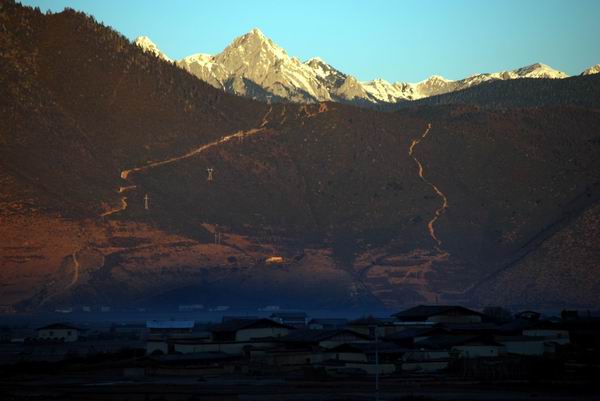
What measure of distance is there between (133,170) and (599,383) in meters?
131

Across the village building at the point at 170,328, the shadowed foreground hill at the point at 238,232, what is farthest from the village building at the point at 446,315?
the shadowed foreground hill at the point at 238,232

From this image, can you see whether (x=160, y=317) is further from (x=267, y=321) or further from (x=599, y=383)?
(x=599, y=383)

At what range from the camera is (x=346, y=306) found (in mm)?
167875

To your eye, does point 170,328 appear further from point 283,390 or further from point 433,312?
point 283,390

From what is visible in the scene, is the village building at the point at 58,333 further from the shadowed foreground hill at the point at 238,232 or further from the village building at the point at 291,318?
the shadowed foreground hill at the point at 238,232

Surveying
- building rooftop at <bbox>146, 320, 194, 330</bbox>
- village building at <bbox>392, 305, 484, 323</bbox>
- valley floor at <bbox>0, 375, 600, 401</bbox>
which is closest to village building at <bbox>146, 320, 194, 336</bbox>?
building rooftop at <bbox>146, 320, 194, 330</bbox>

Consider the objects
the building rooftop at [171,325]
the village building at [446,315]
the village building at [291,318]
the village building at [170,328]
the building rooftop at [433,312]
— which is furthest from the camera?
the village building at [291,318]

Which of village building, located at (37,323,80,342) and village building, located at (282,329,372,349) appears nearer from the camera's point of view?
village building, located at (282,329,372,349)

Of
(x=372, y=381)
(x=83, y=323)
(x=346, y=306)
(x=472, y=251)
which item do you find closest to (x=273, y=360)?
(x=372, y=381)

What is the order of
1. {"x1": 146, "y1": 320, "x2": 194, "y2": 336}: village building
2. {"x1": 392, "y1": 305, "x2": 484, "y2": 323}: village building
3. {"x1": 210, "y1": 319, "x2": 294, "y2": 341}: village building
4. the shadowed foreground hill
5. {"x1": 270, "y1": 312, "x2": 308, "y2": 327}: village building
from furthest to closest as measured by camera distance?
the shadowed foreground hill, {"x1": 270, "y1": 312, "x2": 308, "y2": 327}: village building, {"x1": 146, "y1": 320, "x2": 194, "y2": 336}: village building, {"x1": 392, "y1": 305, "x2": 484, "y2": 323}: village building, {"x1": 210, "y1": 319, "x2": 294, "y2": 341}: village building

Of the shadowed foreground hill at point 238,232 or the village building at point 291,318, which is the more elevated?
the shadowed foreground hill at point 238,232

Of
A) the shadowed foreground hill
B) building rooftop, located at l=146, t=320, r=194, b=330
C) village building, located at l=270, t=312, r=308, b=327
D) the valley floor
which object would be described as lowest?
the valley floor

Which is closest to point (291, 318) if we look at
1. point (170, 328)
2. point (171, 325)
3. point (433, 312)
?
point (171, 325)

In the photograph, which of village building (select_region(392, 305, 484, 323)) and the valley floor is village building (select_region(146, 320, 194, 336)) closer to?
village building (select_region(392, 305, 484, 323))
